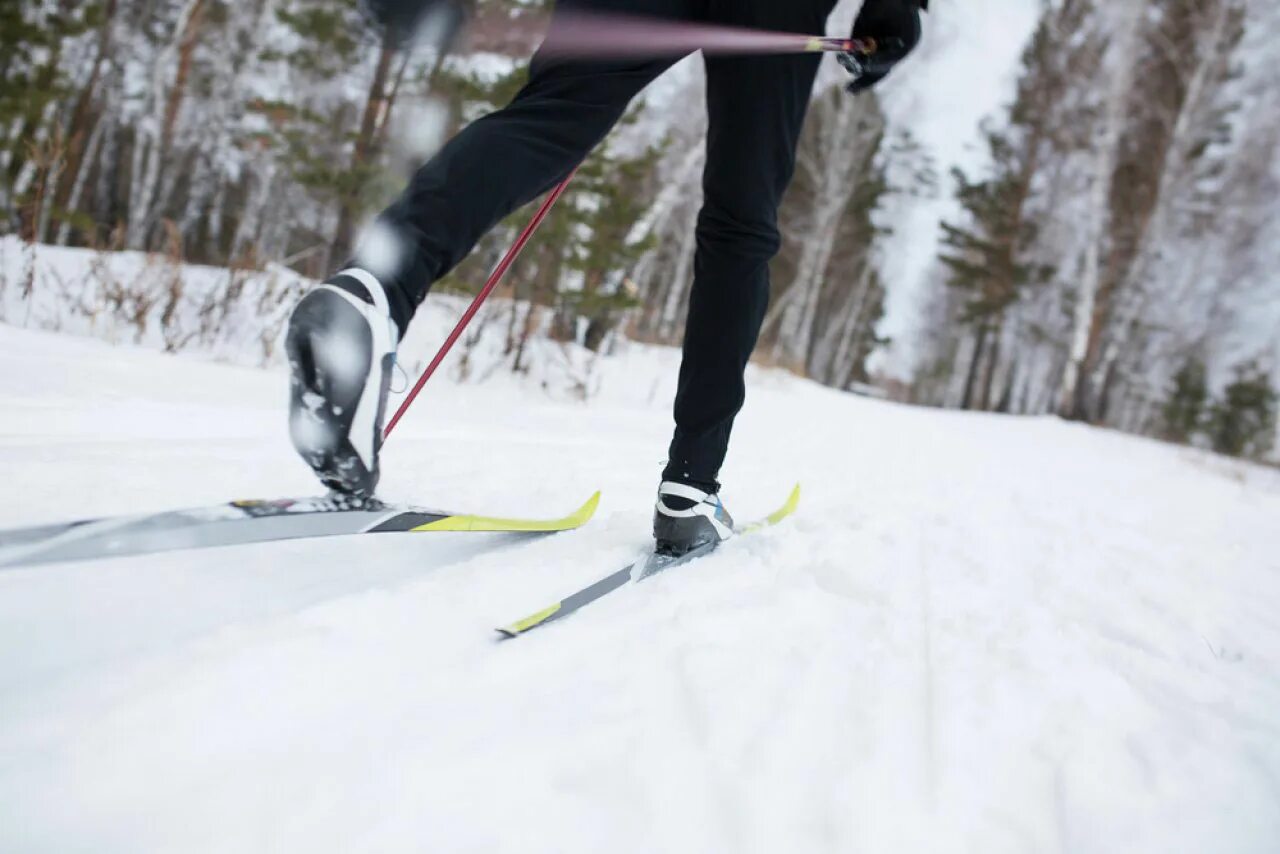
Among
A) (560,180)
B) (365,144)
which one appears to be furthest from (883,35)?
(365,144)

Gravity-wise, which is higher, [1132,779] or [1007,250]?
[1007,250]

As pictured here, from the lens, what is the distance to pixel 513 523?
1.32 meters

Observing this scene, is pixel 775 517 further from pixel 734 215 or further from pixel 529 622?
pixel 529 622

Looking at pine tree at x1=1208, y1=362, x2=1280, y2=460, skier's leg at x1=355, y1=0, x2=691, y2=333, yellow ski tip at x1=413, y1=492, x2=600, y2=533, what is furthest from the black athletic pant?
pine tree at x1=1208, y1=362, x2=1280, y2=460

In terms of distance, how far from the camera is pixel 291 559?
106 cm

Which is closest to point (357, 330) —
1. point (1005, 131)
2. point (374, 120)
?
point (374, 120)

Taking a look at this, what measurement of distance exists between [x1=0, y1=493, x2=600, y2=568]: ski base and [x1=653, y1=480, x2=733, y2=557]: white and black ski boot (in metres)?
0.40

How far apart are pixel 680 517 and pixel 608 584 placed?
27 centimetres

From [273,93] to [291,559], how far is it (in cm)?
1927

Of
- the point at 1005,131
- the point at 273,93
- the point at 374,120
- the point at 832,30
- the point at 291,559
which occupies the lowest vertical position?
the point at 291,559

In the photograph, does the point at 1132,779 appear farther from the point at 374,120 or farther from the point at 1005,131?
the point at 1005,131

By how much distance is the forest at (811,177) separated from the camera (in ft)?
19.6

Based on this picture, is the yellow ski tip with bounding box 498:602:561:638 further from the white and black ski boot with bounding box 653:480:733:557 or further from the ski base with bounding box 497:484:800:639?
the white and black ski boot with bounding box 653:480:733:557

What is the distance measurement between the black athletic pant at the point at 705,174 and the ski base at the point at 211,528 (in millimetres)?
275
